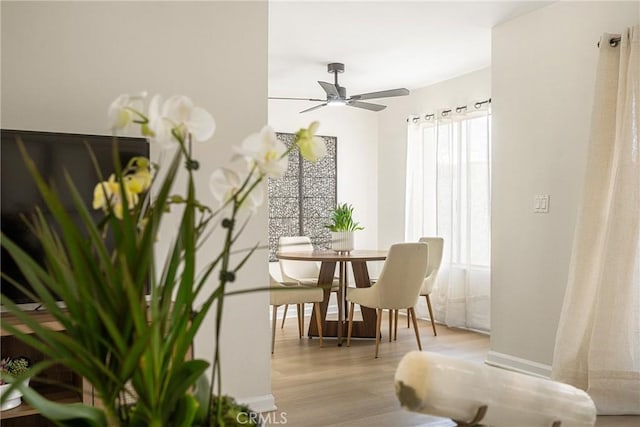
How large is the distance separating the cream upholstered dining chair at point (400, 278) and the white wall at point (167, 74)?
1448mm

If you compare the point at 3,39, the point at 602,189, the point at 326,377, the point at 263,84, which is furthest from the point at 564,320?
the point at 3,39

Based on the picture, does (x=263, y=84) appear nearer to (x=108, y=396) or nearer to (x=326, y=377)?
(x=326, y=377)

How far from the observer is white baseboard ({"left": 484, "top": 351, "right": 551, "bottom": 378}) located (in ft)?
12.6

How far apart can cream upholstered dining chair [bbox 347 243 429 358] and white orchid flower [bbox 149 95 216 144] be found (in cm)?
359

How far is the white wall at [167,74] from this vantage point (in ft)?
9.09

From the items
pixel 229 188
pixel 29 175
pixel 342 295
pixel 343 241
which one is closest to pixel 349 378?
pixel 342 295

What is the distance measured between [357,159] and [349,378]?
344 centimetres

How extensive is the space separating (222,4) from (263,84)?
475 mm

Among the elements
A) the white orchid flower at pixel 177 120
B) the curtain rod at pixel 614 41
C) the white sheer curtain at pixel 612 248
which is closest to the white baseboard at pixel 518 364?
the white sheer curtain at pixel 612 248

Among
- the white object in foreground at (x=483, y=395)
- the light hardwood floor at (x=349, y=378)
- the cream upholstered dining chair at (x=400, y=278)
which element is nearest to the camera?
the white object in foreground at (x=483, y=395)

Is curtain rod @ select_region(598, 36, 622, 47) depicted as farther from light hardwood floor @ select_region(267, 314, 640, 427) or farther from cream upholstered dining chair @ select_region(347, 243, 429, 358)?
light hardwood floor @ select_region(267, 314, 640, 427)

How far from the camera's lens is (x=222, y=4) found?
10.5 ft

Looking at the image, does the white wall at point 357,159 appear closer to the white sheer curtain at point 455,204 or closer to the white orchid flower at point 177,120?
the white sheer curtain at point 455,204

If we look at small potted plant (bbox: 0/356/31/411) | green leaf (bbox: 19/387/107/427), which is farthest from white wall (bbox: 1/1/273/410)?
green leaf (bbox: 19/387/107/427)
